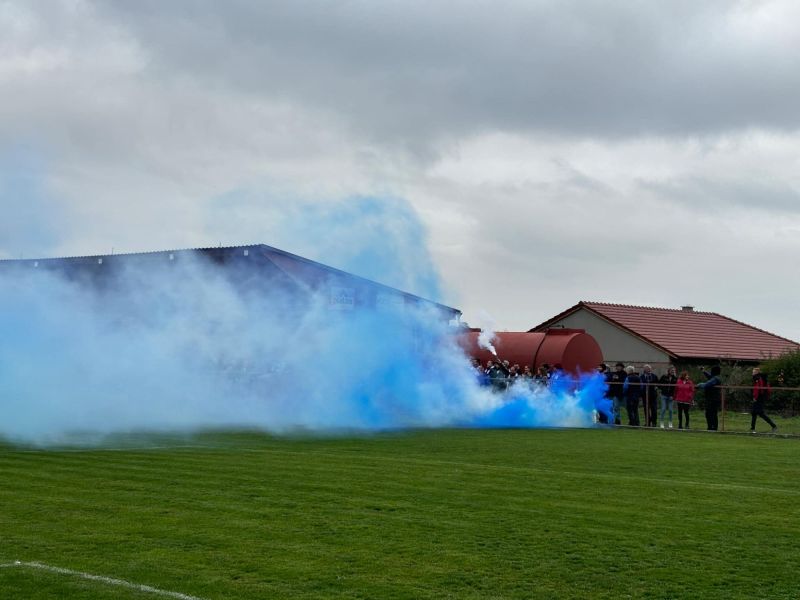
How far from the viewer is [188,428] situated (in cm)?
2456

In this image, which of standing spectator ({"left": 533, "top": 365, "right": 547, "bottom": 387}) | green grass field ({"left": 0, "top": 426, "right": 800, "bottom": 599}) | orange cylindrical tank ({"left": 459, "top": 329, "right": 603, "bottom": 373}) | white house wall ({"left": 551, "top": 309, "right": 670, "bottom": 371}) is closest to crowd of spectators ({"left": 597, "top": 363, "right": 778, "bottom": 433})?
standing spectator ({"left": 533, "top": 365, "right": 547, "bottom": 387})

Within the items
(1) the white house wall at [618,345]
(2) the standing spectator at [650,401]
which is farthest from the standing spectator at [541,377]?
(1) the white house wall at [618,345]

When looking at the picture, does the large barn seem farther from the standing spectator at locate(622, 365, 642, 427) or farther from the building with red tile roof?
the building with red tile roof

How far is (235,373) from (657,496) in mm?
15781

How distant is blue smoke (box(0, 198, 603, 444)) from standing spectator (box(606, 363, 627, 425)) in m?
0.51

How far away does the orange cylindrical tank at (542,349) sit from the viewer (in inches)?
1420

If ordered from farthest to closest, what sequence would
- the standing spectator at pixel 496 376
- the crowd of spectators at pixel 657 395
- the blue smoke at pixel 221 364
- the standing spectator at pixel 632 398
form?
the standing spectator at pixel 496 376
the standing spectator at pixel 632 398
the crowd of spectators at pixel 657 395
the blue smoke at pixel 221 364

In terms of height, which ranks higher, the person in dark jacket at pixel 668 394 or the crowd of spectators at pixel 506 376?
the crowd of spectators at pixel 506 376

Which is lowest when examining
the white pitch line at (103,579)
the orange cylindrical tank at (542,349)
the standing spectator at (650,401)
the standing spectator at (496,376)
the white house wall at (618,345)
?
the white pitch line at (103,579)

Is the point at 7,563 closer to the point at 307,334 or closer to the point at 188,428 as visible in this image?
the point at 188,428

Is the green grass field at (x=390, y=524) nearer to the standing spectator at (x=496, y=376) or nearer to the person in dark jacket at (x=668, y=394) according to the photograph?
the person in dark jacket at (x=668, y=394)

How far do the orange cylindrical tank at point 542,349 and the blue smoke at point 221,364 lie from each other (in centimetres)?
383

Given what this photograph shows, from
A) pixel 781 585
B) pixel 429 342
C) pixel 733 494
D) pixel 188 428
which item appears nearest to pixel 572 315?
pixel 429 342

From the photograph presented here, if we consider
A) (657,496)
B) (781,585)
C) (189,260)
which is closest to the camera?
(781,585)
